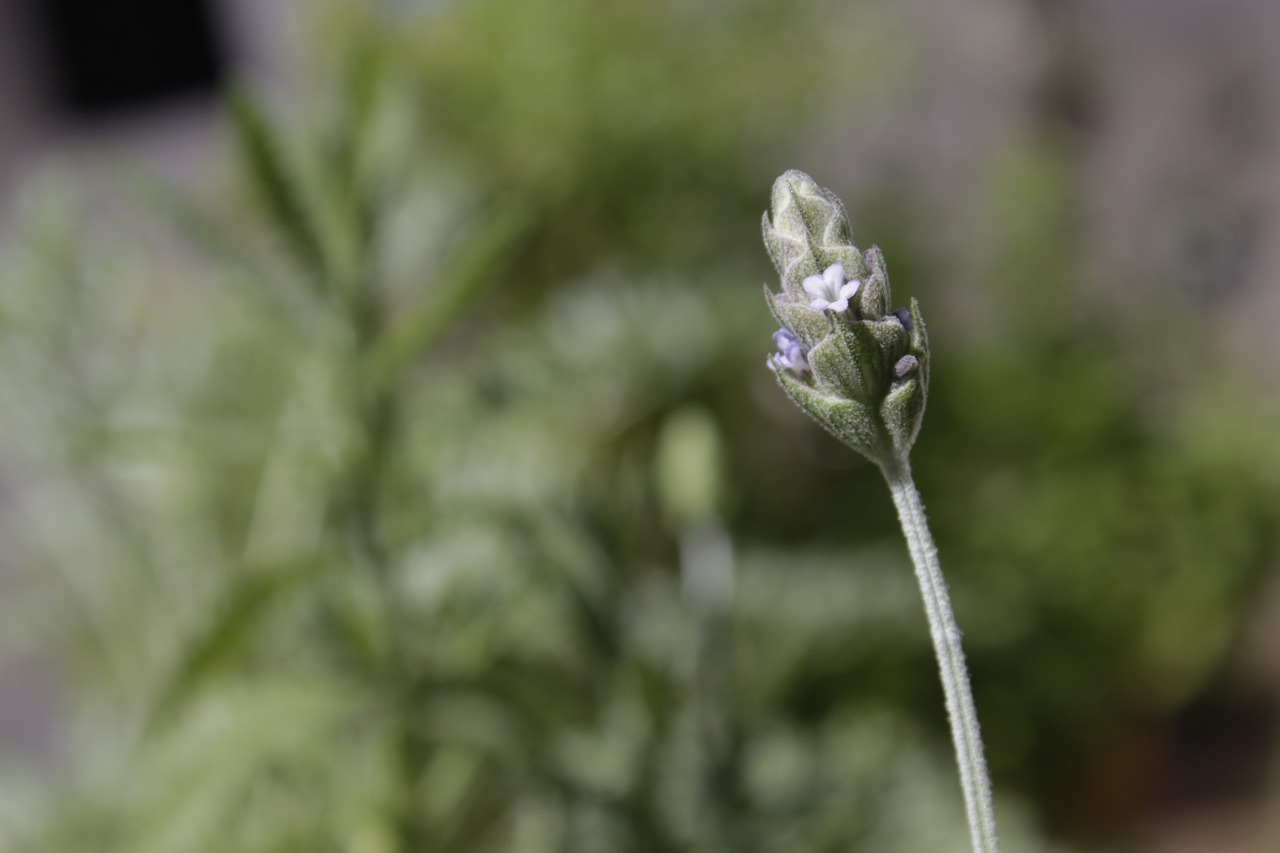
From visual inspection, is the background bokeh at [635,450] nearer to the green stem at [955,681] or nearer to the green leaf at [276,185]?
the green leaf at [276,185]

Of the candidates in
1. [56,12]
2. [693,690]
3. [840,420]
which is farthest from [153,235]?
[56,12]

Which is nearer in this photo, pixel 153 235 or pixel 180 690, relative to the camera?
pixel 180 690

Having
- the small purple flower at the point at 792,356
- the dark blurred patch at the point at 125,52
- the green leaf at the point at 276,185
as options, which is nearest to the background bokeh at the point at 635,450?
the green leaf at the point at 276,185

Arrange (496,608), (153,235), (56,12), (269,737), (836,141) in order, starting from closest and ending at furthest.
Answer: (269,737) < (496,608) < (153,235) < (836,141) < (56,12)

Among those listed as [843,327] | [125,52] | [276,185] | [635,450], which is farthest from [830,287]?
[125,52]

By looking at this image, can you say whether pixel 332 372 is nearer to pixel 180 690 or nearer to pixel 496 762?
pixel 180 690

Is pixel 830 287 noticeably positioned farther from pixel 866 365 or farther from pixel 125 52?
Answer: pixel 125 52

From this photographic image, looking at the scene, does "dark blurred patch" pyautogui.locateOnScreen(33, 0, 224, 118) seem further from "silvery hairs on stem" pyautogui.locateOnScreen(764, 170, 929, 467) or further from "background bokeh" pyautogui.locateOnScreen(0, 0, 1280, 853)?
"silvery hairs on stem" pyautogui.locateOnScreen(764, 170, 929, 467)

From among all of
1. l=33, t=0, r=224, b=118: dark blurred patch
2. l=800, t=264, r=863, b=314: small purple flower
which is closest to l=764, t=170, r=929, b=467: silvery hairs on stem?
l=800, t=264, r=863, b=314: small purple flower
